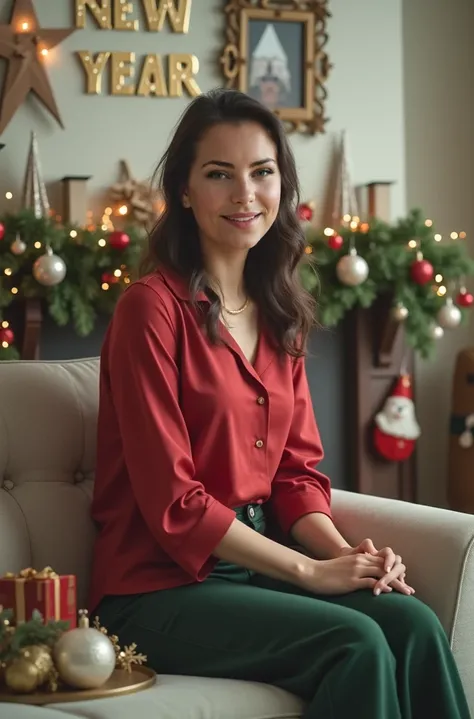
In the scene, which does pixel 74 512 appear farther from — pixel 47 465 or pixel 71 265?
pixel 71 265

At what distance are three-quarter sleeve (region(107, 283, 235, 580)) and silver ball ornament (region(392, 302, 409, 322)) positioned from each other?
2196 millimetres

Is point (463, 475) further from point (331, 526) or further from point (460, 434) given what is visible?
point (331, 526)

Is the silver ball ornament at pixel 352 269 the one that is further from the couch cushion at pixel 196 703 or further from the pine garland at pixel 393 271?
the couch cushion at pixel 196 703

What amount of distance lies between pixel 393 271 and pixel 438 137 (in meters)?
0.96

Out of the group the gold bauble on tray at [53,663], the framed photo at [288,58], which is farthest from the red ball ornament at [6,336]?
the gold bauble on tray at [53,663]

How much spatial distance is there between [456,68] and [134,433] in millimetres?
3273

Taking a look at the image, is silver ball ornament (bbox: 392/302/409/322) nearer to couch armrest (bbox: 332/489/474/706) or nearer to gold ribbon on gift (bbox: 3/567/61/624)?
couch armrest (bbox: 332/489/474/706)

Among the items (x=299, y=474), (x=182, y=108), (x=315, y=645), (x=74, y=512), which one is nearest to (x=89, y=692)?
(x=315, y=645)

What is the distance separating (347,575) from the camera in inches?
74.6

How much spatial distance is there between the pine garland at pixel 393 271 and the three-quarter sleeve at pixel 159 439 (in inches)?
77.7

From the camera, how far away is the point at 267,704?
1.72 m

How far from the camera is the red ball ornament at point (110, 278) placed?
12.4ft

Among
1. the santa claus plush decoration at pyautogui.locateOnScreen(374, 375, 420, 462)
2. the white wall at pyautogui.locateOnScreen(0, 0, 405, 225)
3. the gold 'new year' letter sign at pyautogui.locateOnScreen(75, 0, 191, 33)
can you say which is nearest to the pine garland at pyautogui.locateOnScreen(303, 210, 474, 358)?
the santa claus plush decoration at pyautogui.locateOnScreen(374, 375, 420, 462)

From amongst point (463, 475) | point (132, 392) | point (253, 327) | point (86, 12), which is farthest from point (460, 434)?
point (132, 392)
